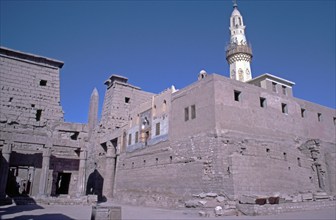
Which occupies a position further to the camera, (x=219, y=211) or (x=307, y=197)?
(x=307, y=197)

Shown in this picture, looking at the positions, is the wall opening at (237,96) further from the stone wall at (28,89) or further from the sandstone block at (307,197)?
the stone wall at (28,89)

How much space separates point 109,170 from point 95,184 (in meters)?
2.75

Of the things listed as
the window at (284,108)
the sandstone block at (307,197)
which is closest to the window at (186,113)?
the window at (284,108)

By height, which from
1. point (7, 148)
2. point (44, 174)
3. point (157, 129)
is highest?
point (157, 129)

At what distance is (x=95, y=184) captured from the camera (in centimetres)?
2661

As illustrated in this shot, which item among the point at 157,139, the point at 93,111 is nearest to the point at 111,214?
the point at 157,139

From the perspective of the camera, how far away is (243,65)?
3284cm

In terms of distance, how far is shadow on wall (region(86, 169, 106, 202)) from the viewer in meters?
26.0

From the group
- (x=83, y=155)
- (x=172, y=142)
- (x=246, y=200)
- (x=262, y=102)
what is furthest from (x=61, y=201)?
(x=262, y=102)

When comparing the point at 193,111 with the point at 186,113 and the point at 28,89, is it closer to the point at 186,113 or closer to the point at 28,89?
the point at 186,113

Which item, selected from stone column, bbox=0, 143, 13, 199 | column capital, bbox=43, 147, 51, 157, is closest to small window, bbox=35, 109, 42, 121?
column capital, bbox=43, 147, 51, 157

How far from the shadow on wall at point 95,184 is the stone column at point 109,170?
4.02 feet

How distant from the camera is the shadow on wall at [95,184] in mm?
25997

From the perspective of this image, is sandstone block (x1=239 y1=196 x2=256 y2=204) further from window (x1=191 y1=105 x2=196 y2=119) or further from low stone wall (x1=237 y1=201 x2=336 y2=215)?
window (x1=191 y1=105 x2=196 y2=119)
